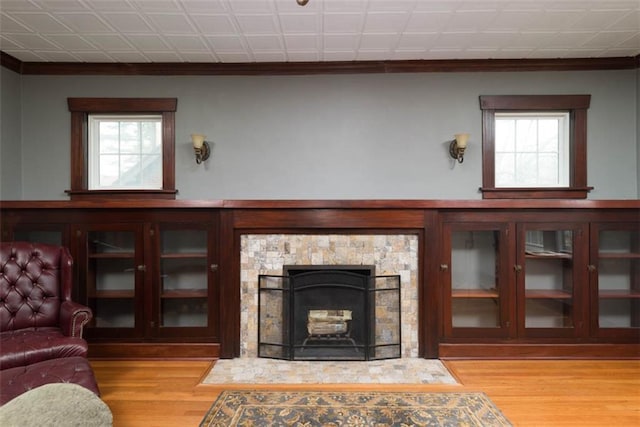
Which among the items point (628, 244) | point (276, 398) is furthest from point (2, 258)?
point (628, 244)

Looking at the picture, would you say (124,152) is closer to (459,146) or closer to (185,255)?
(185,255)

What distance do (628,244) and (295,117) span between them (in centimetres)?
310

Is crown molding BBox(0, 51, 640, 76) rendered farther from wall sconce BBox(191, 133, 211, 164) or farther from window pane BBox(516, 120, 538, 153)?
wall sconce BBox(191, 133, 211, 164)

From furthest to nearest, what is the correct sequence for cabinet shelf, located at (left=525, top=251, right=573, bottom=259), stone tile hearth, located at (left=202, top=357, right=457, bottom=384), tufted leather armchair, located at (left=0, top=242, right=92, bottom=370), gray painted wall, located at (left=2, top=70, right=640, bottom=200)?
gray painted wall, located at (left=2, top=70, right=640, bottom=200), cabinet shelf, located at (left=525, top=251, right=573, bottom=259), stone tile hearth, located at (left=202, top=357, right=457, bottom=384), tufted leather armchair, located at (left=0, top=242, right=92, bottom=370)

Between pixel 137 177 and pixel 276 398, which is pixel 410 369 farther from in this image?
pixel 137 177

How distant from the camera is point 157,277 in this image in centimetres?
340

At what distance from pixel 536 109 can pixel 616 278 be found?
163cm

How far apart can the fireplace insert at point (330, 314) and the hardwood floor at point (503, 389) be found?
1.64ft

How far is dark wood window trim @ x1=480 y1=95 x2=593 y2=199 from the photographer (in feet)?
11.8

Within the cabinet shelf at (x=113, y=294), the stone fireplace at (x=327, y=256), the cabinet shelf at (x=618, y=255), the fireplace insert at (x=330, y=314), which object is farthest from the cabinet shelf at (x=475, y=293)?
the cabinet shelf at (x=113, y=294)

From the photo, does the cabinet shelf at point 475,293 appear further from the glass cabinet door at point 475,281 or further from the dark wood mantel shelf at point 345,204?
the dark wood mantel shelf at point 345,204

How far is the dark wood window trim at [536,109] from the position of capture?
3.60 meters

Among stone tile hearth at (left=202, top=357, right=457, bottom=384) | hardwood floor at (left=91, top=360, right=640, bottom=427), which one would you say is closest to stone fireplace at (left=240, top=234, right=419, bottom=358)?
stone tile hearth at (left=202, top=357, right=457, bottom=384)

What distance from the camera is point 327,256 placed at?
134 inches
